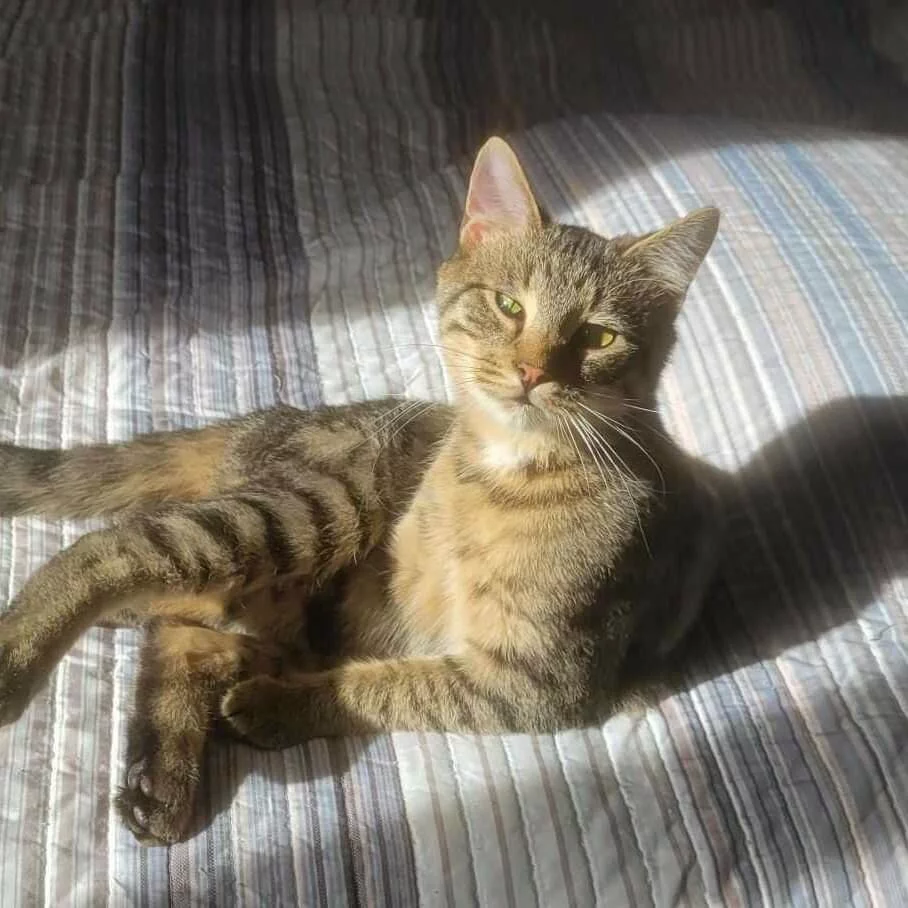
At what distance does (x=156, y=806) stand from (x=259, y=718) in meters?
0.14

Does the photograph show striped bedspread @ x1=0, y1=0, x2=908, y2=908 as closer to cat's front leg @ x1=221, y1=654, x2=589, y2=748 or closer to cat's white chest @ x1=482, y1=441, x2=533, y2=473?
cat's front leg @ x1=221, y1=654, x2=589, y2=748

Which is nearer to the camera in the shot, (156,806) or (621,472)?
(156,806)

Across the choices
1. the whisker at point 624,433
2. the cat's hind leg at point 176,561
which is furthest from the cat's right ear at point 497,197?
the cat's hind leg at point 176,561

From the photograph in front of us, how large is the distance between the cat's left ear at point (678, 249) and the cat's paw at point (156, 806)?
2.49ft

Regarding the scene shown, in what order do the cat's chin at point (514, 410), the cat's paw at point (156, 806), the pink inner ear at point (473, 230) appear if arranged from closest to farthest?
the cat's paw at point (156, 806) → the cat's chin at point (514, 410) → the pink inner ear at point (473, 230)

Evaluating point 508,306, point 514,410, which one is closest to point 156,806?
point 514,410

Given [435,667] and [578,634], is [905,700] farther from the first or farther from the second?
[435,667]

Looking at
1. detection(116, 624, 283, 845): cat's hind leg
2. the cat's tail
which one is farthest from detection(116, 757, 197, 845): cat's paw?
the cat's tail

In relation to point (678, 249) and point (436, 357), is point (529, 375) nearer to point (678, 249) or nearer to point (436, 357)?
point (678, 249)

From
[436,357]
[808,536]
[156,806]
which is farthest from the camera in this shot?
[436,357]

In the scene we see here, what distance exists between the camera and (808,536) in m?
1.27

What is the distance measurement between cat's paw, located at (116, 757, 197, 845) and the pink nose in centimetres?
54

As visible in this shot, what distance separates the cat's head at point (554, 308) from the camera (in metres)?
1.04

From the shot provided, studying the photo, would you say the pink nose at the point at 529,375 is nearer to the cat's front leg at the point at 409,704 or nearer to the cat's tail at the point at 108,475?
the cat's front leg at the point at 409,704
